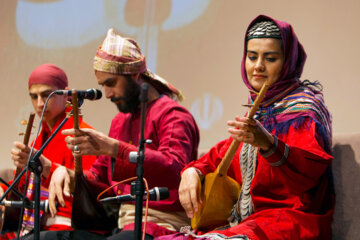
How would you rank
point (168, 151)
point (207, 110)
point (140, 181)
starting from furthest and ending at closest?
1. point (207, 110)
2. point (168, 151)
3. point (140, 181)

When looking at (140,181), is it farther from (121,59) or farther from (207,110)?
(207,110)

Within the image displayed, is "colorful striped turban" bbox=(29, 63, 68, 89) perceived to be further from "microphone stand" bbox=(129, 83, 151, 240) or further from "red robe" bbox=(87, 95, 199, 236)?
"microphone stand" bbox=(129, 83, 151, 240)

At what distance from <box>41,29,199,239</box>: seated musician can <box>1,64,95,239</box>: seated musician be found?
23 centimetres

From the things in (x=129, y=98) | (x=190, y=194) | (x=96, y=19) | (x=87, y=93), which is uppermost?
(x=96, y=19)

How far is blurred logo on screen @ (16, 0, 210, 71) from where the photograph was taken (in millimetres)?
4379

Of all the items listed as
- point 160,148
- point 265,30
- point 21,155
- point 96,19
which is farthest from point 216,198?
point 96,19

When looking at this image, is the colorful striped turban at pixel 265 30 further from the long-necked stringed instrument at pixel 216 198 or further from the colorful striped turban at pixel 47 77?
the colorful striped turban at pixel 47 77

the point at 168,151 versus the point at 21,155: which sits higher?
the point at 168,151

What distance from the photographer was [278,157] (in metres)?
2.15

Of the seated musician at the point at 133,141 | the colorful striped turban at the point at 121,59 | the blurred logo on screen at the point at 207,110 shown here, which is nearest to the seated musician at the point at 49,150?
the seated musician at the point at 133,141

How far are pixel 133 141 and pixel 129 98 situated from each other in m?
0.26

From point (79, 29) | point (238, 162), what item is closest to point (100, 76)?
point (238, 162)

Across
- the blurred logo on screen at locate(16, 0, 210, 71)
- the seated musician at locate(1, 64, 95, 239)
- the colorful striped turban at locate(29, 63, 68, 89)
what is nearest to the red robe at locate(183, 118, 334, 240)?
the seated musician at locate(1, 64, 95, 239)

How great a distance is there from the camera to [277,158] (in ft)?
7.04
